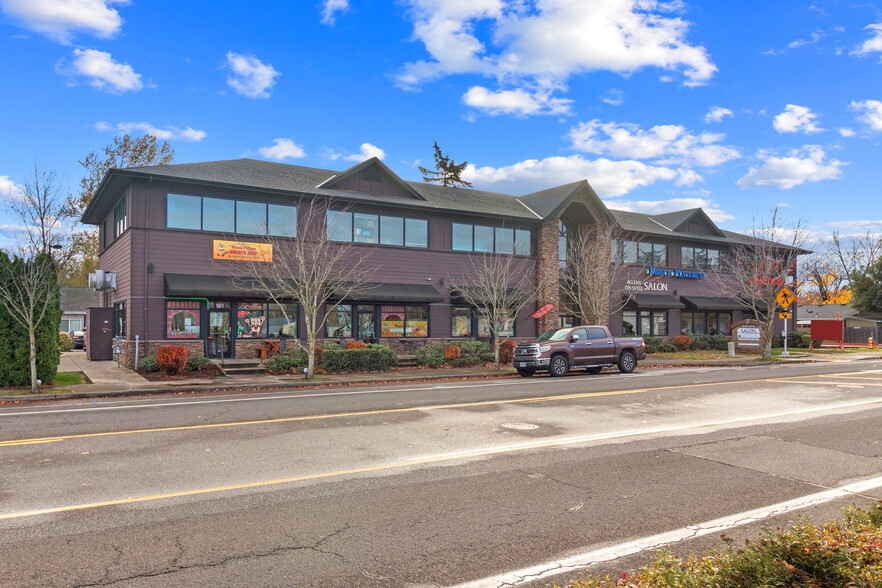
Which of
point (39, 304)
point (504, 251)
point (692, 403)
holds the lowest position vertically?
point (692, 403)

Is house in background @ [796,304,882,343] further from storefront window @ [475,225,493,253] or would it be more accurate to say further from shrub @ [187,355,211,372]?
shrub @ [187,355,211,372]

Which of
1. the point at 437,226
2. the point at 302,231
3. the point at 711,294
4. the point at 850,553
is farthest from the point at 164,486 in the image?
the point at 711,294

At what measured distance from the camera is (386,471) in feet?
23.0

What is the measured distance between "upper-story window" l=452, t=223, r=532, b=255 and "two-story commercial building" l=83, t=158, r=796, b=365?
62mm

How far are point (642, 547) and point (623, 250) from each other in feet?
104

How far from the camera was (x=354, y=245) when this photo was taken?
1028 inches

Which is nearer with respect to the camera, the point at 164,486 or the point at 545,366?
the point at 164,486

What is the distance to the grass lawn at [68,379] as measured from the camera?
55.7 feet

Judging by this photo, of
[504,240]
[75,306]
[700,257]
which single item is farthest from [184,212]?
[75,306]

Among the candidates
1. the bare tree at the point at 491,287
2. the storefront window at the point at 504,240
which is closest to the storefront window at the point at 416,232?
the bare tree at the point at 491,287

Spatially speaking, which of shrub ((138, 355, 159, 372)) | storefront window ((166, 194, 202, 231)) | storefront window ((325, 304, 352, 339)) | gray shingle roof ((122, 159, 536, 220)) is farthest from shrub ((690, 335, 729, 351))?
shrub ((138, 355, 159, 372))

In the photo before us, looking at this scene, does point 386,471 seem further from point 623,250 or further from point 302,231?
point 623,250

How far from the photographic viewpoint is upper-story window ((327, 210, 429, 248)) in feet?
85.3

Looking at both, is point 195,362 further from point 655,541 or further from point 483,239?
point 655,541
